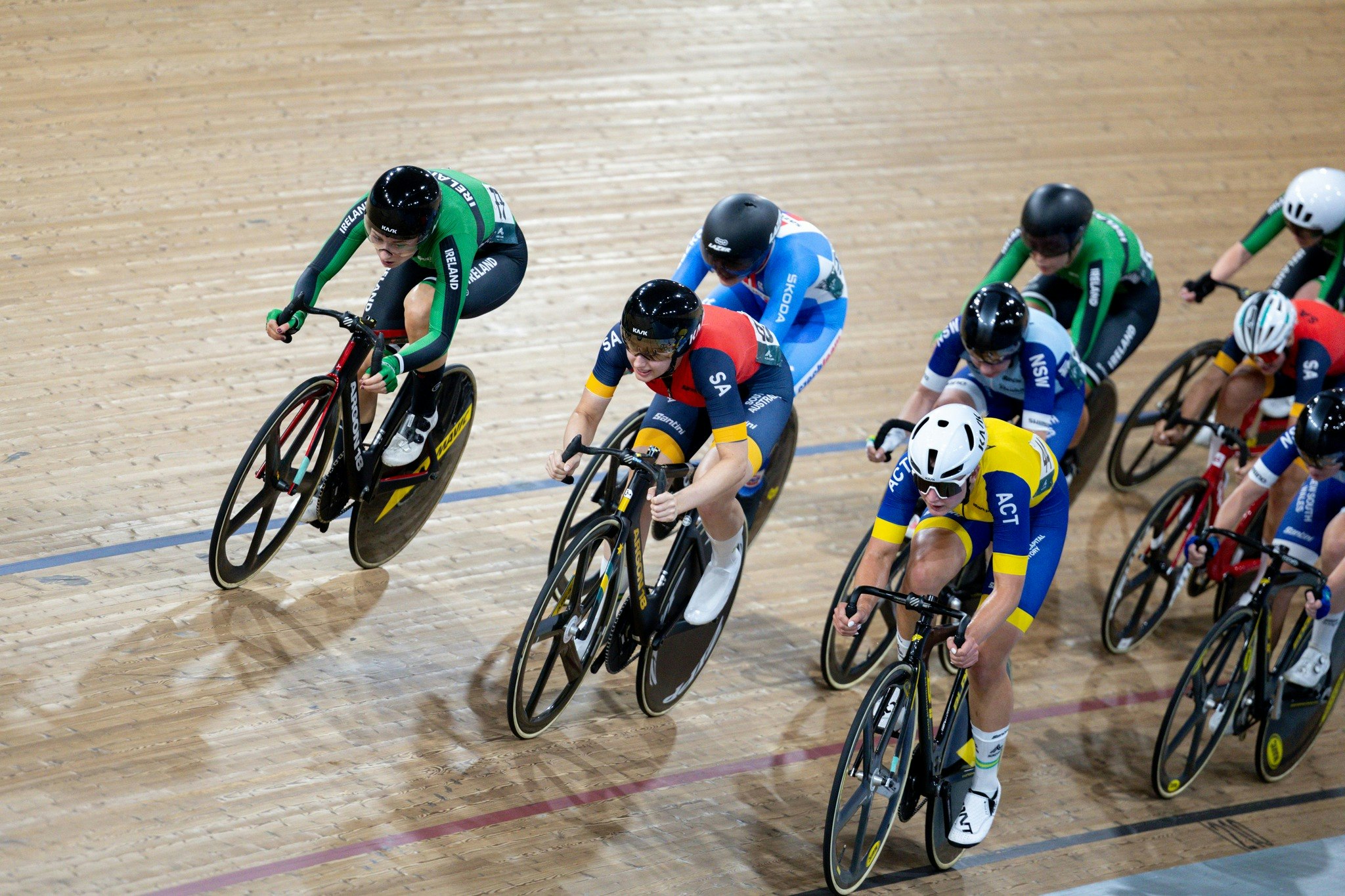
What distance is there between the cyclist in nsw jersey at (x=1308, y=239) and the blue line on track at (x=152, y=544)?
2986 millimetres

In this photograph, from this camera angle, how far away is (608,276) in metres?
6.50

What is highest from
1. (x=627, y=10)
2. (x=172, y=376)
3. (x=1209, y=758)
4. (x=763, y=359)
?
(x=627, y=10)

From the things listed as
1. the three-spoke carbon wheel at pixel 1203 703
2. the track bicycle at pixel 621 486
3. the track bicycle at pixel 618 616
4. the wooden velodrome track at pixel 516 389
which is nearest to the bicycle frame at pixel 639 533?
the track bicycle at pixel 618 616

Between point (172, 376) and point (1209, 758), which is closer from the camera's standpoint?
point (1209, 758)

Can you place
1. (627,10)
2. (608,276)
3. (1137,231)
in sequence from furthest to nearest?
1. (627,10)
2. (1137,231)
3. (608,276)

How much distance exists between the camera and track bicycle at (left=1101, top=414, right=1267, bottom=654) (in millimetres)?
4793

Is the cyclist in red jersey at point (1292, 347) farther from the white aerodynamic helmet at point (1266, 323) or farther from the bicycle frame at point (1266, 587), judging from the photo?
the bicycle frame at point (1266, 587)

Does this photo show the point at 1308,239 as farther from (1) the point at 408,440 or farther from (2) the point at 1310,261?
(1) the point at 408,440

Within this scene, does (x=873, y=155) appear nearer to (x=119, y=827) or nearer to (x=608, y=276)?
(x=608, y=276)

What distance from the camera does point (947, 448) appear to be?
10.4 feet

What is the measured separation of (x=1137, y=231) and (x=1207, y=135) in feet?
4.65

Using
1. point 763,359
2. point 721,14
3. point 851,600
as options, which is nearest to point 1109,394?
point 763,359

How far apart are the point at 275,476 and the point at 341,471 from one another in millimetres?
215

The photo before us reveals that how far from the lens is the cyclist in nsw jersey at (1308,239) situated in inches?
215
